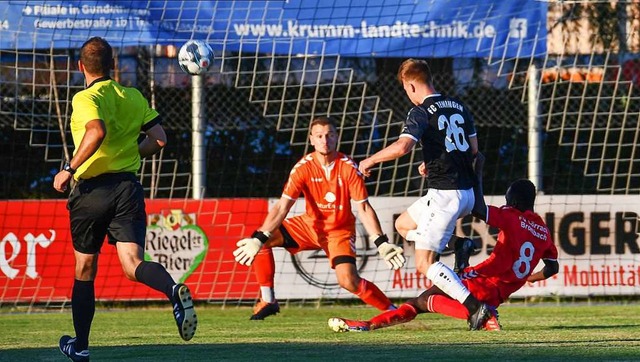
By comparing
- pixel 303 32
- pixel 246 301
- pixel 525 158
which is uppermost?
pixel 303 32

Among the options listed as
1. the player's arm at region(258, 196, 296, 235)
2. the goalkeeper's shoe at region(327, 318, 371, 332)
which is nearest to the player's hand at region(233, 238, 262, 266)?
the player's arm at region(258, 196, 296, 235)

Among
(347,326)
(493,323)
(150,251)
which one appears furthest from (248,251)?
(150,251)

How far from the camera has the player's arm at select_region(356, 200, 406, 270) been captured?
8.61m

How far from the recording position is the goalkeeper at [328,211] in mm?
9555

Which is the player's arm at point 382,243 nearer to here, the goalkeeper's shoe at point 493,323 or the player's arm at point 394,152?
the goalkeeper's shoe at point 493,323

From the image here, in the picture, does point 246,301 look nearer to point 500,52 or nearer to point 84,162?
point 500,52

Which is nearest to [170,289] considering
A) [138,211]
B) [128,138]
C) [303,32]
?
[138,211]

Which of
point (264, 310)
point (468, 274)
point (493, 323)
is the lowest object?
point (264, 310)

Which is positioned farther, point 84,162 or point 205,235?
point 205,235

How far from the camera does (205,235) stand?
12664 millimetres

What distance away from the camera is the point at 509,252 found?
8.73m

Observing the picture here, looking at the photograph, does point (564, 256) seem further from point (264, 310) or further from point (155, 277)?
point (155, 277)

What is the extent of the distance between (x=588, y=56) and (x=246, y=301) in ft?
16.8

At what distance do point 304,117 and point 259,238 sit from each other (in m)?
5.84
